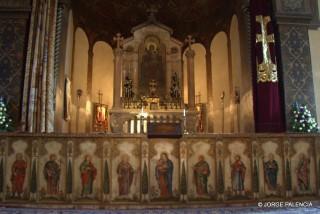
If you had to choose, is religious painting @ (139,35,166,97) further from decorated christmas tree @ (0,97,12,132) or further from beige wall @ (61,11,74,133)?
decorated christmas tree @ (0,97,12,132)

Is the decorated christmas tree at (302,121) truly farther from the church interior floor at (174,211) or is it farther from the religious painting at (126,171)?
the religious painting at (126,171)

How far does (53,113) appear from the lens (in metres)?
10.4

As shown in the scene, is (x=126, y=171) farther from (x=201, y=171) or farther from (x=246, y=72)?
(x=246, y=72)

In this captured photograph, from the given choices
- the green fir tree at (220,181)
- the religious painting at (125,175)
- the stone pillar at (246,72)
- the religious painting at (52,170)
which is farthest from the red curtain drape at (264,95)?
the religious painting at (52,170)

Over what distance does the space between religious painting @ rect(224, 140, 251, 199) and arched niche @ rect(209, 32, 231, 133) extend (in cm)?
656

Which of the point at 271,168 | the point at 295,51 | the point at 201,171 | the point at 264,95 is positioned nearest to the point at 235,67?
the point at 295,51

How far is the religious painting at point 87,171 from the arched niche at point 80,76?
6.70m

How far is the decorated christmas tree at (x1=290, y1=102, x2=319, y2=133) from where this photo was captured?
9.77 m

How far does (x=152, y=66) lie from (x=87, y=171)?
912 cm

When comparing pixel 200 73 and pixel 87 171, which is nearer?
pixel 87 171

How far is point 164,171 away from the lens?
24.8 ft

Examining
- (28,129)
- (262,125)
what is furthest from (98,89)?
(262,125)

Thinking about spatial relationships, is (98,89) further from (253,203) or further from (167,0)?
(253,203)

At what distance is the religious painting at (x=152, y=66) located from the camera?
15594 millimetres
